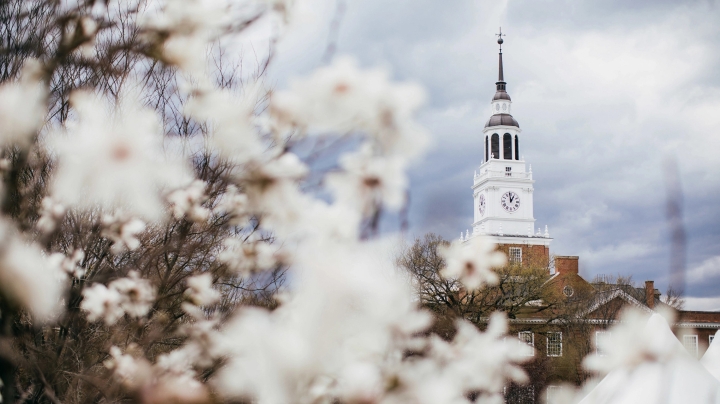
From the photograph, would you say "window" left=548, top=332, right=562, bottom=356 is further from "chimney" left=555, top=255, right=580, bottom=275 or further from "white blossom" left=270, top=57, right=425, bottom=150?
"white blossom" left=270, top=57, right=425, bottom=150

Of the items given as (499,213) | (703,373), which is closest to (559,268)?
(499,213)

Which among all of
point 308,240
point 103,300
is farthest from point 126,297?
point 308,240

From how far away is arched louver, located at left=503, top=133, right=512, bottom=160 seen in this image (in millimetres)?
49125

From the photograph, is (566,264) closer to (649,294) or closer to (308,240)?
(649,294)

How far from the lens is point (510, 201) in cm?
4759

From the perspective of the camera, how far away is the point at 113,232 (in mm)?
3676

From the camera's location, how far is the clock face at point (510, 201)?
47.2m

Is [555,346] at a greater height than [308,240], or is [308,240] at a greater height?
[555,346]

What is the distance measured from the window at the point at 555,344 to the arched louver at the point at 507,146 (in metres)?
21.6

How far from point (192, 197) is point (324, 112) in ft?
7.22

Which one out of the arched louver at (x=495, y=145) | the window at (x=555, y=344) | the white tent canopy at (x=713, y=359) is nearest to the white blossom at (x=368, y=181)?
the white tent canopy at (x=713, y=359)

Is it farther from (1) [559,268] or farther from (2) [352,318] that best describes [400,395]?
(1) [559,268]

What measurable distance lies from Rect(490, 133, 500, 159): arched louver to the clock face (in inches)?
132

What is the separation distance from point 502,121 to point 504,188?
18.5 ft
